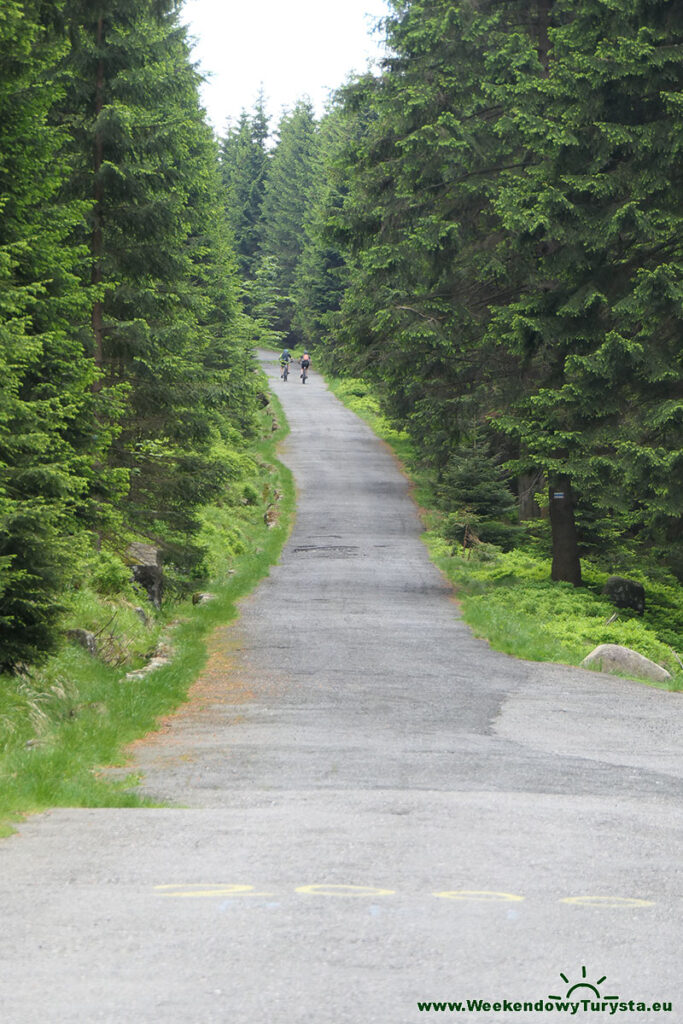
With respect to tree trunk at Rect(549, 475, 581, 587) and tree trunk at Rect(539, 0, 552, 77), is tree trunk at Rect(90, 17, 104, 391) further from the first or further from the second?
tree trunk at Rect(539, 0, 552, 77)

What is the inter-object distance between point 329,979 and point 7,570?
639 centimetres

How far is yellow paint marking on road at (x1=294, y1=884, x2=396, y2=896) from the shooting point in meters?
5.44

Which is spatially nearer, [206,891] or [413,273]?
[206,891]

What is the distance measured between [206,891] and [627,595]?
1583cm

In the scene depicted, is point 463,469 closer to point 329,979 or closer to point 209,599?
point 209,599

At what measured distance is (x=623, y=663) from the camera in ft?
49.3

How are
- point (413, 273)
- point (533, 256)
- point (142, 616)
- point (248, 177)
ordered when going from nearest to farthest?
point (142, 616)
point (533, 256)
point (413, 273)
point (248, 177)

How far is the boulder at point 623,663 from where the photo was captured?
1470cm

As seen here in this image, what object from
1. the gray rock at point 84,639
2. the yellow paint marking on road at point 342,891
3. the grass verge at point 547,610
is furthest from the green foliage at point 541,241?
the yellow paint marking on road at point 342,891

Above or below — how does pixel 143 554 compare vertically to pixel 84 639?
below

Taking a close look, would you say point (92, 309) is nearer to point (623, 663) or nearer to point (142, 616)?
point (142, 616)

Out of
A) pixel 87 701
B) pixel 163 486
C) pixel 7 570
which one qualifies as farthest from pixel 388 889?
pixel 163 486

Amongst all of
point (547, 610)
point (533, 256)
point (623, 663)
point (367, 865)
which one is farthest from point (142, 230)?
point (367, 865)

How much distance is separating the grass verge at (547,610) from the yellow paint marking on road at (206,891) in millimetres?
9859
